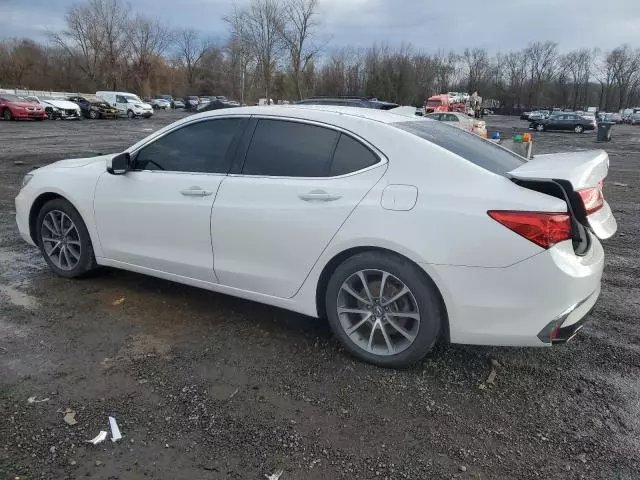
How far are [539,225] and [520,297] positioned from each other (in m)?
0.41

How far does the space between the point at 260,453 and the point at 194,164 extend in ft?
7.25

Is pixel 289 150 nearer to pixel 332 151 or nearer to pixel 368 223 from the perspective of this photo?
pixel 332 151

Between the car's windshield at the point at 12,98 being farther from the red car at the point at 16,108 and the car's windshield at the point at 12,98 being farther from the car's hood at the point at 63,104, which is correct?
the car's hood at the point at 63,104

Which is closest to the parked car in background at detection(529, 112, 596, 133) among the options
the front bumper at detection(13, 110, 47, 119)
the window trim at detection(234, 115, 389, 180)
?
the front bumper at detection(13, 110, 47, 119)

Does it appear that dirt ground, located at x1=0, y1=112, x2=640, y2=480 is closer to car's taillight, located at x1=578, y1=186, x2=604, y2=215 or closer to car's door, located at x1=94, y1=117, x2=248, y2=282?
car's door, located at x1=94, y1=117, x2=248, y2=282

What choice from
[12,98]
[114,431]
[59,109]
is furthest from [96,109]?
[114,431]

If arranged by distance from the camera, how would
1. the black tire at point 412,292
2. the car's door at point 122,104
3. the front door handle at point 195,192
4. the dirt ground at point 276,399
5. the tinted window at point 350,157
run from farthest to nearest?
the car's door at point 122,104 → the front door handle at point 195,192 → the tinted window at point 350,157 → the black tire at point 412,292 → the dirt ground at point 276,399

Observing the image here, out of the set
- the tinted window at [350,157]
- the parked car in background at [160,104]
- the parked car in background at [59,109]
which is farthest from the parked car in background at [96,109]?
the tinted window at [350,157]

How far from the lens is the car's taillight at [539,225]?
273cm

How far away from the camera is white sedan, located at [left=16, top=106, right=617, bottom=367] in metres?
2.81

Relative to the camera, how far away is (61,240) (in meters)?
4.59

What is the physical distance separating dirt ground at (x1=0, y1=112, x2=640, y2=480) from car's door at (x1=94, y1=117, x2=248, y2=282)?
1.46ft

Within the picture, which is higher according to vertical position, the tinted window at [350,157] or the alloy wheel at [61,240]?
the tinted window at [350,157]

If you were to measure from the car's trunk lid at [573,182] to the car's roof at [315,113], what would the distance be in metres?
1.01
